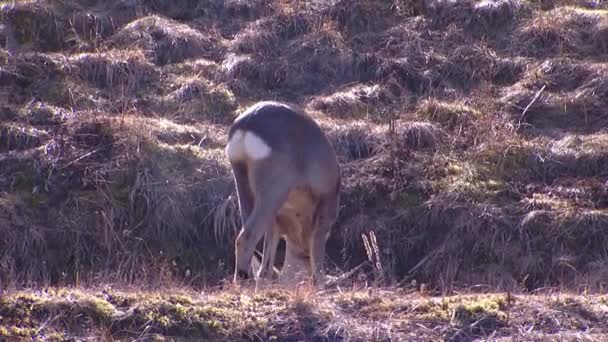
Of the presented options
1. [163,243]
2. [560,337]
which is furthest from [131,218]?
[560,337]

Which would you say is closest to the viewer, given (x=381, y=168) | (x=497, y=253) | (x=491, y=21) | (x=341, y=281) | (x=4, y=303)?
(x=4, y=303)

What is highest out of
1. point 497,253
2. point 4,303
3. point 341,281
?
point 4,303

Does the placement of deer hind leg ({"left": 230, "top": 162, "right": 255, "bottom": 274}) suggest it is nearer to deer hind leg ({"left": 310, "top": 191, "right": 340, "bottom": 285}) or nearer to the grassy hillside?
the grassy hillside

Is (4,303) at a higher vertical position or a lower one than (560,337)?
higher

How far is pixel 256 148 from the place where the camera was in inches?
332

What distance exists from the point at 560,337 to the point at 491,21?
319 inches

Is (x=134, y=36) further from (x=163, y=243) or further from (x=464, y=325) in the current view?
(x=464, y=325)

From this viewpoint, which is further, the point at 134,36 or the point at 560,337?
the point at 134,36

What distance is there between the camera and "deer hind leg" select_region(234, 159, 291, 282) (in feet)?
27.2

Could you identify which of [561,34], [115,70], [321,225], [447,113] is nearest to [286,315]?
[321,225]

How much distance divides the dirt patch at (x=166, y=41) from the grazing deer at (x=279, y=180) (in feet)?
14.5

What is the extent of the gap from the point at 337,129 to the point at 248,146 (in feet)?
11.8

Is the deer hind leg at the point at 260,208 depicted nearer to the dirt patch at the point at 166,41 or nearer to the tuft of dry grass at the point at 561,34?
the dirt patch at the point at 166,41

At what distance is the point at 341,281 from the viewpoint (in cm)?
813
